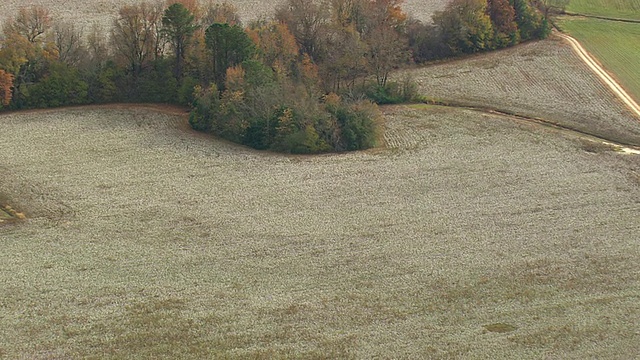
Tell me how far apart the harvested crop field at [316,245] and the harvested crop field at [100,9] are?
22845mm

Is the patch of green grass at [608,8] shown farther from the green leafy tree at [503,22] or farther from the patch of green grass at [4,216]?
the patch of green grass at [4,216]

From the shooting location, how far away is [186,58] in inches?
2849

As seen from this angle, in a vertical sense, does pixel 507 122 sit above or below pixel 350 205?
above

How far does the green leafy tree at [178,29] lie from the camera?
70.7m

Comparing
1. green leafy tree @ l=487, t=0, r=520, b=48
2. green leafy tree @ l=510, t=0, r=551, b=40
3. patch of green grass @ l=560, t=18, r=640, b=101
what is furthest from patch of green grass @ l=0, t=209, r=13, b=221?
green leafy tree @ l=510, t=0, r=551, b=40

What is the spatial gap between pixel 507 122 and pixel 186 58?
96.7 feet

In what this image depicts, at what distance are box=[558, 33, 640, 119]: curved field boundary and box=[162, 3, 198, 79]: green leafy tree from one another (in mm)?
41197

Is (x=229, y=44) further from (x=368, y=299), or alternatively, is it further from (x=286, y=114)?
(x=368, y=299)

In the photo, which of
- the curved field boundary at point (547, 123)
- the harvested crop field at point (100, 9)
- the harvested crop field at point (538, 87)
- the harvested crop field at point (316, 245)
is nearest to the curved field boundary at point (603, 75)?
the harvested crop field at point (538, 87)

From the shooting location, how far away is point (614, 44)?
9181 cm

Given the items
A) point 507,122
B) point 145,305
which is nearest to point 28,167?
point 145,305

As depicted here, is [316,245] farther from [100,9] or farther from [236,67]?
[100,9]

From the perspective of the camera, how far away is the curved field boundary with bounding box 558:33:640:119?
75.1 metres

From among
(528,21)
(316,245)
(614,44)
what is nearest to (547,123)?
(528,21)
